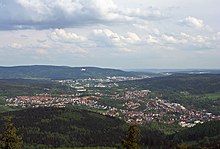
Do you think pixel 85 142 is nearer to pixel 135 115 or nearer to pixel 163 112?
pixel 135 115

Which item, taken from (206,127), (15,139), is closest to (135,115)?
(206,127)

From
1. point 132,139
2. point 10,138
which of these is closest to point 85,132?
point 132,139

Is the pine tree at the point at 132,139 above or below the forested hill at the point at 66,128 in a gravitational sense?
above

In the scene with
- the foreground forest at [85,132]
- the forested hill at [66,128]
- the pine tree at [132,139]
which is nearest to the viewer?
the pine tree at [132,139]

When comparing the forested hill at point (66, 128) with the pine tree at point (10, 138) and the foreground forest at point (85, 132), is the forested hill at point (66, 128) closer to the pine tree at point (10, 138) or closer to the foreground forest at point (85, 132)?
the foreground forest at point (85, 132)

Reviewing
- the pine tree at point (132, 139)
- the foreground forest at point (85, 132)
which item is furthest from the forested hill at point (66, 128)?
the pine tree at point (132, 139)

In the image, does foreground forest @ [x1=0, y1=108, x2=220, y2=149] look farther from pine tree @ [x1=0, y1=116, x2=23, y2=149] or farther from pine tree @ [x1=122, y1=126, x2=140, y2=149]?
pine tree @ [x1=0, y1=116, x2=23, y2=149]

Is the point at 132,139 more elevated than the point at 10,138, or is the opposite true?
the point at 10,138

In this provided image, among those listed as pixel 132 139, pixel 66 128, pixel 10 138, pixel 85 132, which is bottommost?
pixel 85 132

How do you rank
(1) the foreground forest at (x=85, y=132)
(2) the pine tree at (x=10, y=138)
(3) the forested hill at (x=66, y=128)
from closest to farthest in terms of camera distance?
(2) the pine tree at (x=10, y=138) → (1) the foreground forest at (x=85, y=132) → (3) the forested hill at (x=66, y=128)

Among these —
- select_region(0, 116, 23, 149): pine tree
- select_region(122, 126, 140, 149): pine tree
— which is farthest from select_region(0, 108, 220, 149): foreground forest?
select_region(0, 116, 23, 149): pine tree

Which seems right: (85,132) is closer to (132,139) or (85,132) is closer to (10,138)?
(132,139)
